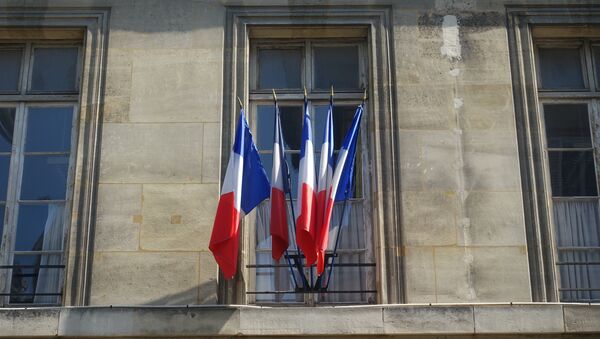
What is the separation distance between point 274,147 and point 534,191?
8.89 ft

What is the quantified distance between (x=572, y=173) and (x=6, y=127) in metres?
6.12

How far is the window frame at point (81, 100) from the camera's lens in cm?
883

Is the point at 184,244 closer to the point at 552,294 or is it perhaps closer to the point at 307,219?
the point at 307,219

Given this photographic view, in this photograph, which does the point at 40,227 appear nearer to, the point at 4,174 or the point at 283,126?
the point at 4,174

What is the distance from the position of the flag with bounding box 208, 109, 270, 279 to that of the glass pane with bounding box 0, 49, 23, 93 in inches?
107

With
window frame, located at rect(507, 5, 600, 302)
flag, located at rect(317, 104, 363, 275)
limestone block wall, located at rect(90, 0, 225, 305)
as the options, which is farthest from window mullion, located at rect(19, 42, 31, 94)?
window frame, located at rect(507, 5, 600, 302)

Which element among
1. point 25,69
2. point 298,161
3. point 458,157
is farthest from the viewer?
point 25,69

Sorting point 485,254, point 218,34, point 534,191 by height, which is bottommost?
point 485,254

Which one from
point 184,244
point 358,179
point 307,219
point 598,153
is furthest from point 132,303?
point 598,153

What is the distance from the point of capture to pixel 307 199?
8695 millimetres

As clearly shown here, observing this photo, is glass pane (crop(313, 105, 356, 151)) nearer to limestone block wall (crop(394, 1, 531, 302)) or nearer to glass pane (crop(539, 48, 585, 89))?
limestone block wall (crop(394, 1, 531, 302))

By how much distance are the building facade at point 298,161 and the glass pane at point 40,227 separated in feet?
0.05

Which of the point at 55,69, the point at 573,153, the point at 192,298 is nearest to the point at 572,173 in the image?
the point at 573,153

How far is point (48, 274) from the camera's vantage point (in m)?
9.12
